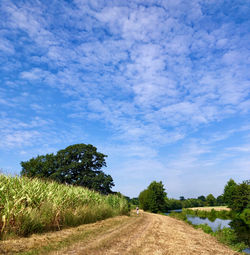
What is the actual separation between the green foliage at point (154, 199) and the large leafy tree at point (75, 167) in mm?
23490

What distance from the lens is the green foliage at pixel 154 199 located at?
5847 centimetres

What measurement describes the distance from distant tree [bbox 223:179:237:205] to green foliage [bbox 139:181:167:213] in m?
24.6

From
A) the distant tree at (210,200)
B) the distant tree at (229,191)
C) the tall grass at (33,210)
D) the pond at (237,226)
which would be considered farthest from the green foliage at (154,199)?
the distant tree at (210,200)

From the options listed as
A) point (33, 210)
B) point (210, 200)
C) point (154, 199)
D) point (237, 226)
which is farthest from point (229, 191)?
point (33, 210)

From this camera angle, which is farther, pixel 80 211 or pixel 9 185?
pixel 80 211

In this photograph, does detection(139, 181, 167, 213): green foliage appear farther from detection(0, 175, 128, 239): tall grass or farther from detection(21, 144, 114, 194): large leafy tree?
detection(0, 175, 128, 239): tall grass

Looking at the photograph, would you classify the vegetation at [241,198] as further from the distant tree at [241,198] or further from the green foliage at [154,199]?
the green foliage at [154,199]

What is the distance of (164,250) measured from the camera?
23.1ft

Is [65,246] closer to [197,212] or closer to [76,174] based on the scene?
[76,174]

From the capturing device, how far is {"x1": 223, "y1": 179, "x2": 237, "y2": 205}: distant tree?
2689 inches

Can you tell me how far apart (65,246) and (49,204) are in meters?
3.51

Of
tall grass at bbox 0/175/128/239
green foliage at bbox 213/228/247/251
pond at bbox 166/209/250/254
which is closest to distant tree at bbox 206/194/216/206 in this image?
pond at bbox 166/209/250/254

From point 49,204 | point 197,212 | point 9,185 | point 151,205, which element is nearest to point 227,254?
point 49,204

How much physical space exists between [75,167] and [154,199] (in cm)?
2915
